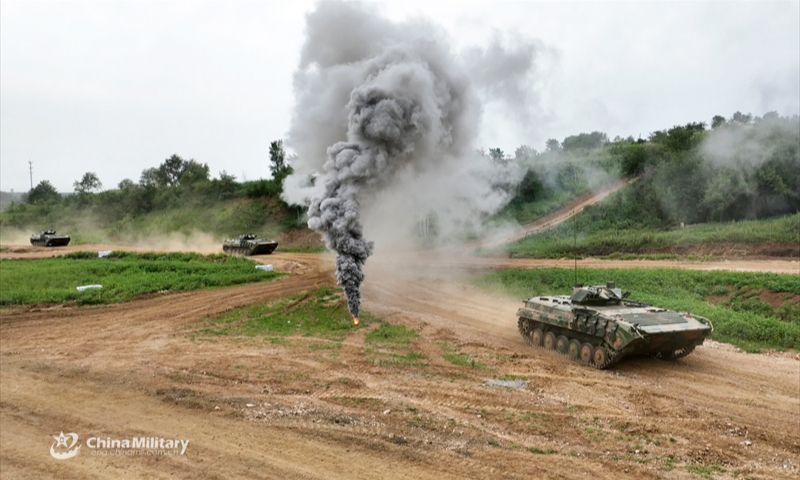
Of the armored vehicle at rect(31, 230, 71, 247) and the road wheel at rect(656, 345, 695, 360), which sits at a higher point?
the armored vehicle at rect(31, 230, 71, 247)

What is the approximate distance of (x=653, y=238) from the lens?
33594mm

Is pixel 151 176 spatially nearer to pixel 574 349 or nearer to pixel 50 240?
pixel 50 240

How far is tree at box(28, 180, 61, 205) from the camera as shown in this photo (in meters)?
95.8

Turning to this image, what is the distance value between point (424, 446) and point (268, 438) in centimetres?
260

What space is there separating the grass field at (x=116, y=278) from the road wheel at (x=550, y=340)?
1674 cm

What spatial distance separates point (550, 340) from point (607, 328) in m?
2.58

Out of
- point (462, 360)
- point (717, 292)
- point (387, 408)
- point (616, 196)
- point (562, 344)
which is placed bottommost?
point (387, 408)

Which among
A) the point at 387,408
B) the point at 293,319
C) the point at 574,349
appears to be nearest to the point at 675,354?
the point at 574,349

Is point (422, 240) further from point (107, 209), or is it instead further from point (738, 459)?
point (107, 209)

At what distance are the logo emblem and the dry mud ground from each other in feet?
0.39

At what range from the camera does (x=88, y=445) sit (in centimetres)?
982

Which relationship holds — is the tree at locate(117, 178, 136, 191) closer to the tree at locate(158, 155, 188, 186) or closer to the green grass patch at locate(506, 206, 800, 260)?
the tree at locate(158, 155, 188, 186)

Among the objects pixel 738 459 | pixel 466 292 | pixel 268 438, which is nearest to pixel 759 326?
pixel 738 459

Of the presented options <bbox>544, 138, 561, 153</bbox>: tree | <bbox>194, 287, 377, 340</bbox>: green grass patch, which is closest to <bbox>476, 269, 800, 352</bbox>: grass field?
<bbox>194, 287, 377, 340</bbox>: green grass patch
